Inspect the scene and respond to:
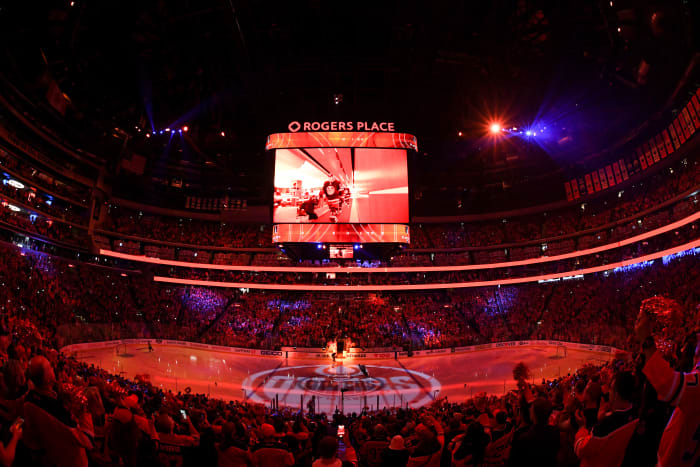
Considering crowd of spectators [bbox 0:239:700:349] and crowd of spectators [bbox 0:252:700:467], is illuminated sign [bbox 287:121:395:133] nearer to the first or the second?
crowd of spectators [bbox 0:239:700:349]

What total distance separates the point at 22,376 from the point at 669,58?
24956mm

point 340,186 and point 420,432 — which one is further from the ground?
point 340,186

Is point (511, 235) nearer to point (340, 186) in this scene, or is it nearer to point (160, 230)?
point (340, 186)

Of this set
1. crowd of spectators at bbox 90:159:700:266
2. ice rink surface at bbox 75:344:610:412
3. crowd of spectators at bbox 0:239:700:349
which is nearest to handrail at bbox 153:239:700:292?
crowd of spectators at bbox 0:239:700:349

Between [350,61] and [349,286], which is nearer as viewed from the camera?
[350,61]

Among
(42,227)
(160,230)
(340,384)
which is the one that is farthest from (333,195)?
(160,230)

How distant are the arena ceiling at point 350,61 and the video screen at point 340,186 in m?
2.19

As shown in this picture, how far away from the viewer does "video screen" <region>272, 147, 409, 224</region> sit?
25172mm

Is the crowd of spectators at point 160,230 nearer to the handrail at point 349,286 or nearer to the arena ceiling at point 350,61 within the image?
the handrail at point 349,286

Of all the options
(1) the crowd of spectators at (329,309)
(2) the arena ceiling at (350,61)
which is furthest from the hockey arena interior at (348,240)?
(1) the crowd of spectators at (329,309)

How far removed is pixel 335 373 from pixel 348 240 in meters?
9.81

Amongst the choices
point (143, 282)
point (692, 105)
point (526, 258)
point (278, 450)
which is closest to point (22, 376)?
point (278, 450)

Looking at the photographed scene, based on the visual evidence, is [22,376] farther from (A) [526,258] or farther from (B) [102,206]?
(A) [526,258]

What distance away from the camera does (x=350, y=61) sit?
21.0m
